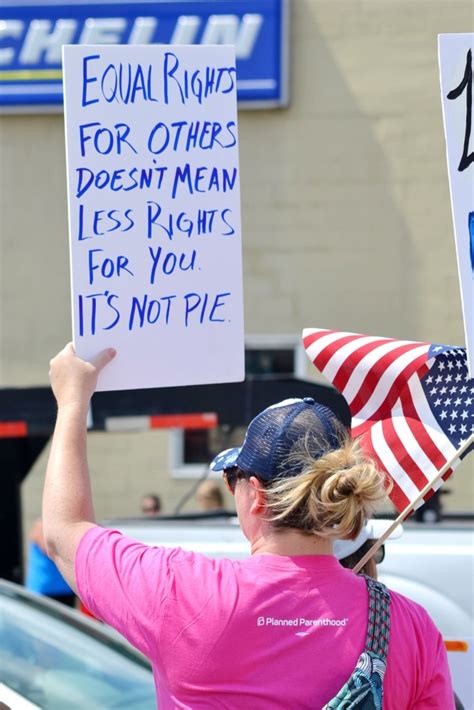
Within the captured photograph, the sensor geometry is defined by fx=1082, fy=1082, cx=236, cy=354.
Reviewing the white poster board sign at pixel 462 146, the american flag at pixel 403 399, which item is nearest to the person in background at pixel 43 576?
the american flag at pixel 403 399

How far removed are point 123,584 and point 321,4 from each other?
9736 millimetres

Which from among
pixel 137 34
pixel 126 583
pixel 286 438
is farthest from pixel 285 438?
pixel 137 34

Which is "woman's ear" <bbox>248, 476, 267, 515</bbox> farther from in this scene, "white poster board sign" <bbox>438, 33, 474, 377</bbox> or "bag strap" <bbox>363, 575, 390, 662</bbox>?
"white poster board sign" <bbox>438, 33, 474, 377</bbox>

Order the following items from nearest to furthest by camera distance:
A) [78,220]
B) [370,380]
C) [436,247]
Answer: [78,220]
[370,380]
[436,247]

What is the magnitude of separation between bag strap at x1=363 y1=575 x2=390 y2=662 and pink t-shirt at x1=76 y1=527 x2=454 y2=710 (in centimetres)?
1

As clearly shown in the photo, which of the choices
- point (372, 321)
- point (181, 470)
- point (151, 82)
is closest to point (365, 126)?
point (372, 321)

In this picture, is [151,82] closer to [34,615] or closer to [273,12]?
[34,615]

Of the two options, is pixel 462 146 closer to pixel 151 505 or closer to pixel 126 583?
pixel 126 583

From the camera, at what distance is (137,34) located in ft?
35.9

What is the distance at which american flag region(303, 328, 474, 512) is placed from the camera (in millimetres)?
2689

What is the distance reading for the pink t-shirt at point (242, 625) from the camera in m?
1.91

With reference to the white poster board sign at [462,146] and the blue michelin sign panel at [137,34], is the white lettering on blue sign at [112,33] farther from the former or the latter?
the white poster board sign at [462,146]

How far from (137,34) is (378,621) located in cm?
978

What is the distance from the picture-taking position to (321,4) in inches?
425
